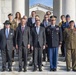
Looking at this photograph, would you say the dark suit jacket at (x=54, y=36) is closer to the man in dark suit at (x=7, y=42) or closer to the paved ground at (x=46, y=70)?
the paved ground at (x=46, y=70)

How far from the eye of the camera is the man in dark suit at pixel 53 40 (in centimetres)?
1526

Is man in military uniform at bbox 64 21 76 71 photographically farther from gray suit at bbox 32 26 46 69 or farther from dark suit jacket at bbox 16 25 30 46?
dark suit jacket at bbox 16 25 30 46

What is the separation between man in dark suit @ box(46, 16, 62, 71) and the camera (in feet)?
50.1

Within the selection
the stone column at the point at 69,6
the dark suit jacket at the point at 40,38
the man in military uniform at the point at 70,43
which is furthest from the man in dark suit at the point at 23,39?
the stone column at the point at 69,6

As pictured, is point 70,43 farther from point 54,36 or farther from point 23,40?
point 23,40

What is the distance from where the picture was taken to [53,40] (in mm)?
15266

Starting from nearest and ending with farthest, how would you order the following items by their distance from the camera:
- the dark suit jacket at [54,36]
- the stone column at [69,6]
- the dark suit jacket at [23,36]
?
the dark suit jacket at [23,36]
the dark suit jacket at [54,36]
the stone column at [69,6]

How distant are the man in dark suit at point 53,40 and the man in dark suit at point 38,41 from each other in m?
0.33

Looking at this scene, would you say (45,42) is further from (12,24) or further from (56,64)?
(12,24)

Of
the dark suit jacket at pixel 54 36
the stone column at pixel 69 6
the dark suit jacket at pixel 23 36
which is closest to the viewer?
the dark suit jacket at pixel 23 36

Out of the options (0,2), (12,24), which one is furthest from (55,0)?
(12,24)

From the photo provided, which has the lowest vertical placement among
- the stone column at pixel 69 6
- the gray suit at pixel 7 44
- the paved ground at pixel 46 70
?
the paved ground at pixel 46 70

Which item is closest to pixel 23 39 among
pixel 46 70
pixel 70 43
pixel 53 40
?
pixel 53 40

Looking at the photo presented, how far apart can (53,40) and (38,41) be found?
0.81m
